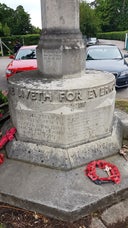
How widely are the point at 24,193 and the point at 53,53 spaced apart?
1908 millimetres

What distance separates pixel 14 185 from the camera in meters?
2.96

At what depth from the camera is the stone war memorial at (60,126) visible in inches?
114

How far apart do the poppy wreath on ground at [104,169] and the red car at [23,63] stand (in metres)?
4.99

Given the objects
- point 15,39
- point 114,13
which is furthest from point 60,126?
point 114,13

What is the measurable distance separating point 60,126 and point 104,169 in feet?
2.68

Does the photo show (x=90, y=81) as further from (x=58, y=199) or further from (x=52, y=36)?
(x=58, y=199)

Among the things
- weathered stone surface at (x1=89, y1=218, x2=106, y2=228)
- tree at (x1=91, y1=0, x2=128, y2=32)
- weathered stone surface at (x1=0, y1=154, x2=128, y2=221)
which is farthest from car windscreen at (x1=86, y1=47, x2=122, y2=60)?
tree at (x1=91, y1=0, x2=128, y2=32)

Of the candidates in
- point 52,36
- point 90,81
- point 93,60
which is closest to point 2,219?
point 90,81

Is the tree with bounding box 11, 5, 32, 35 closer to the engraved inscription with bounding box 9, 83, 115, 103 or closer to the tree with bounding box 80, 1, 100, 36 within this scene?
the tree with bounding box 80, 1, 100, 36

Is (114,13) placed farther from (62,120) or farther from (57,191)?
(57,191)

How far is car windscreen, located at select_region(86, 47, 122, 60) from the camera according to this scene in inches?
346

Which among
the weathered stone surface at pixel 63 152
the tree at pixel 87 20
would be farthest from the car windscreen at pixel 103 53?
the tree at pixel 87 20

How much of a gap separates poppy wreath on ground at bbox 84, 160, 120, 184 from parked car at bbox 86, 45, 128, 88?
4938 millimetres

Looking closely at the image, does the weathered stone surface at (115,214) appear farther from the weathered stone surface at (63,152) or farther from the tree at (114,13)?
the tree at (114,13)
